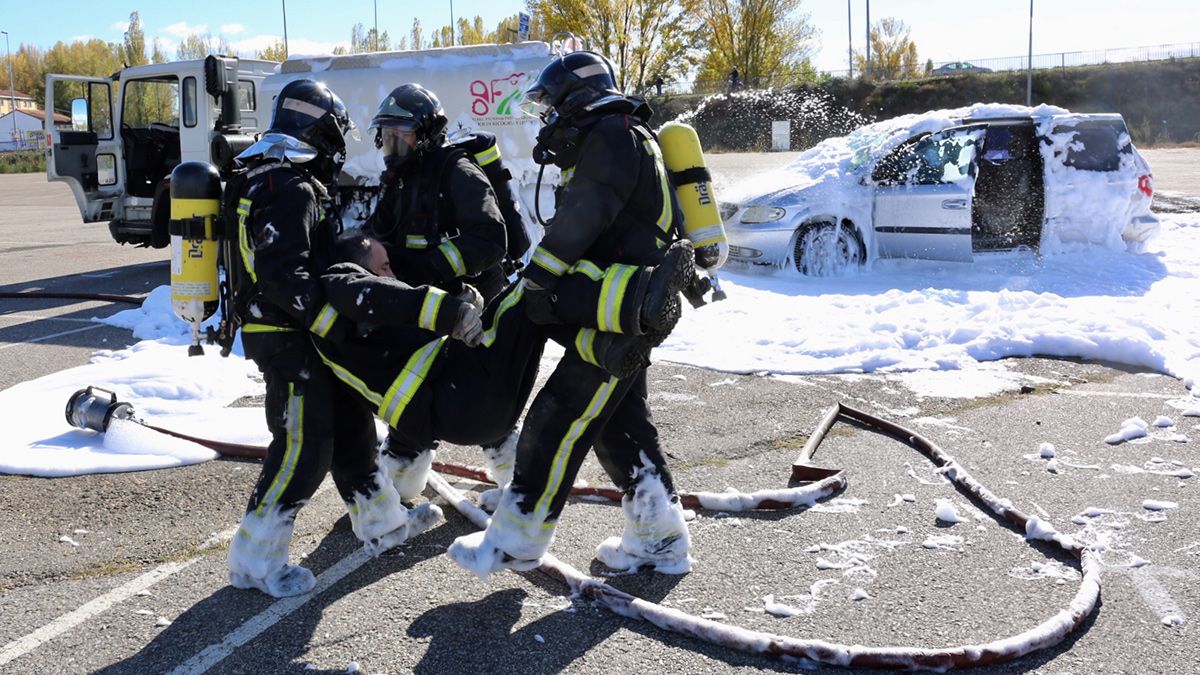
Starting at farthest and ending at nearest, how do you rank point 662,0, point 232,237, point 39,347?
point 662,0, point 39,347, point 232,237

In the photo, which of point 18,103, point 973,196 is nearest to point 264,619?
point 973,196

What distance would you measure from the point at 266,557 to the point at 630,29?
166ft

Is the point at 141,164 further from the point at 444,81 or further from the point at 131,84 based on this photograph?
the point at 444,81

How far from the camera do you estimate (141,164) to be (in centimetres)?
1445

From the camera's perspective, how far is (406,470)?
4715 mm

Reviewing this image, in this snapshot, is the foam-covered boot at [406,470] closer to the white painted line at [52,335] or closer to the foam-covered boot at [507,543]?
the foam-covered boot at [507,543]

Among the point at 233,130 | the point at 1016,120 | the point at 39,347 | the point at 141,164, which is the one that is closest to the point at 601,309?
the point at 39,347

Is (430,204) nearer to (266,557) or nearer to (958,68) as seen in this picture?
(266,557)

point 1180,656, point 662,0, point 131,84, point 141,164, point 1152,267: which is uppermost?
point 662,0

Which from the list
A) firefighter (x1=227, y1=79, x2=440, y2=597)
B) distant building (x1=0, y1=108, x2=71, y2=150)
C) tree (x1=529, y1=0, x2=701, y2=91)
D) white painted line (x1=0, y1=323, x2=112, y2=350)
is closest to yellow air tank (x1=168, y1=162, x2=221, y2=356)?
firefighter (x1=227, y1=79, x2=440, y2=597)

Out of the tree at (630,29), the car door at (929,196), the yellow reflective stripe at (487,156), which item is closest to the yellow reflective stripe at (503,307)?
the yellow reflective stripe at (487,156)

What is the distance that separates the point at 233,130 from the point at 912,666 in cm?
1144

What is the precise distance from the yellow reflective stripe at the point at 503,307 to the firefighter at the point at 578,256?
131 mm

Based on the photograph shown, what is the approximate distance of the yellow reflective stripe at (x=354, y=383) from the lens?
3.73 metres
